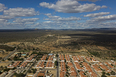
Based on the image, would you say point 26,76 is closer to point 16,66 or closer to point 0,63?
point 16,66

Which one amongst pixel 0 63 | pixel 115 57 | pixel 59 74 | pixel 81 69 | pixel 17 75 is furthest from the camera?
pixel 115 57

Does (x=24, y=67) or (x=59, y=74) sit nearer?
(x=59, y=74)

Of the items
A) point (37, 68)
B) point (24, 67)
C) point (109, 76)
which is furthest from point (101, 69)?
point (24, 67)

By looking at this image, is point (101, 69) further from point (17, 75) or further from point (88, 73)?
point (17, 75)

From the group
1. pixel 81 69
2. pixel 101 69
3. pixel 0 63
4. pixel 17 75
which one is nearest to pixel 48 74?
pixel 17 75

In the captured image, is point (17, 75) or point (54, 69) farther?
point (54, 69)

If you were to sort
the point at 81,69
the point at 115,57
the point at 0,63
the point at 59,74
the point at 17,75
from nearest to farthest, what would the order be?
the point at 17,75, the point at 59,74, the point at 81,69, the point at 0,63, the point at 115,57

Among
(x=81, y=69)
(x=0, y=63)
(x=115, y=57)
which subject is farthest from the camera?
(x=115, y=57)

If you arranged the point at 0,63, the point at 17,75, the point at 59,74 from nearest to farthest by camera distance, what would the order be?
1. the point at 17,75
2. the point at 59,74
3. the point at 0,63

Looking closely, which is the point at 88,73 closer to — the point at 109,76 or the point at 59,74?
the point at 109,76

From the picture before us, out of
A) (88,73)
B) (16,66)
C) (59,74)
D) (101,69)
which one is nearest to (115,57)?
(101,69)
